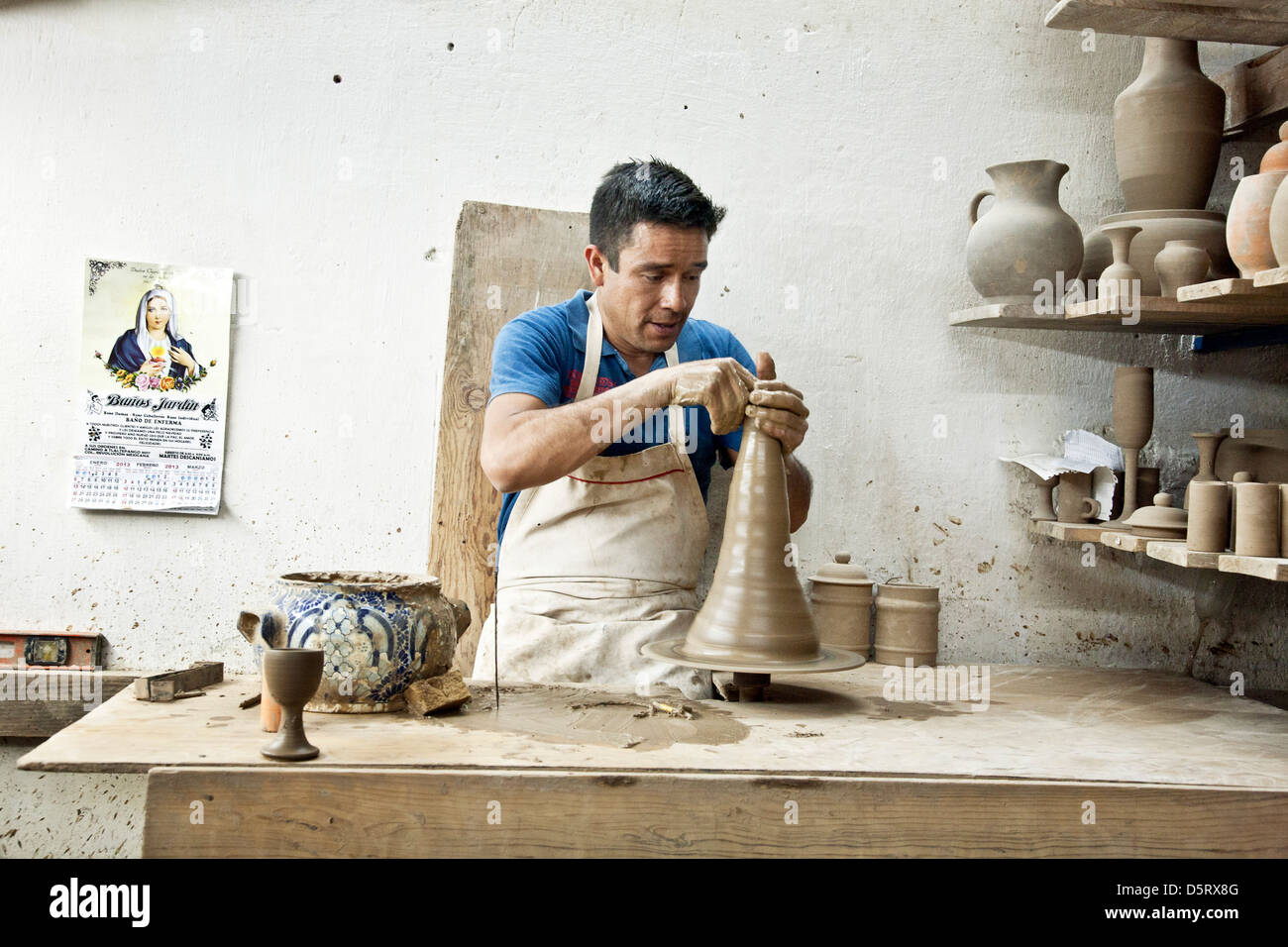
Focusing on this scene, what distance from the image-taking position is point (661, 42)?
9.24ft

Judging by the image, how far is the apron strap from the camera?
255cm

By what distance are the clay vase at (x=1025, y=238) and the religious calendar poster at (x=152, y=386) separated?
1995 millimetres

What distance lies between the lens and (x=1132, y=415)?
2730 millimetres

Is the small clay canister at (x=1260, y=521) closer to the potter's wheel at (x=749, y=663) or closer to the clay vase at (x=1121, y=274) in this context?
the clay vase at (x=1121, y=274)

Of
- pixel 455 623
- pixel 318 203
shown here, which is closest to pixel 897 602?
pixel 455 623

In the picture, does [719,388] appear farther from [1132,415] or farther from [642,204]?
[1132,415]

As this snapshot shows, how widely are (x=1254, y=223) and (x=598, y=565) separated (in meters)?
1.60

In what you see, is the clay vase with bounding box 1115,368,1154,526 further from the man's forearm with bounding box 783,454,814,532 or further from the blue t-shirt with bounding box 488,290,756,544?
the blue t-shirt with bounding box 488,290,756,544

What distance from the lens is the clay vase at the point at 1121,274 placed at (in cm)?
248

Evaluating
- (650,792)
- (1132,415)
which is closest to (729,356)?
(1132,415)

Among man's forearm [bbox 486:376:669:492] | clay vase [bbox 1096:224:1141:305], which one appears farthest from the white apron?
clay vase [bbox 1096:224:1141:305]

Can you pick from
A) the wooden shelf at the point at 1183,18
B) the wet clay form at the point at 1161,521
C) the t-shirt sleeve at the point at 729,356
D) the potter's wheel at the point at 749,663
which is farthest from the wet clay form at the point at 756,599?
the wooden shelf at the point at 1183,18

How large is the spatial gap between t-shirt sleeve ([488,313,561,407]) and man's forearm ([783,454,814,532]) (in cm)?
65

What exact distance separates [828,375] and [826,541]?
0.47 metres
